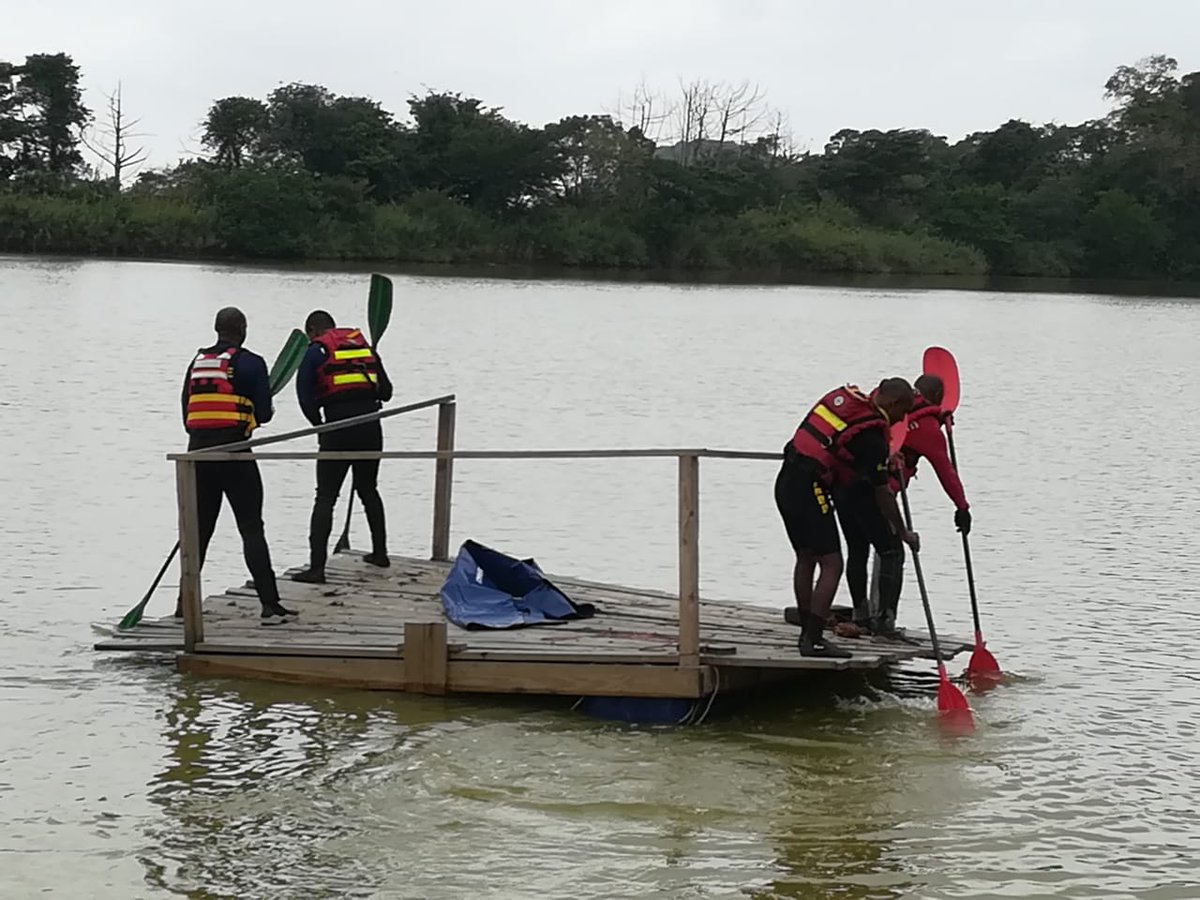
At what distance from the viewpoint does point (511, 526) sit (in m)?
15.7

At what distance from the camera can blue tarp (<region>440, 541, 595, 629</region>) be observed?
951 centimetres

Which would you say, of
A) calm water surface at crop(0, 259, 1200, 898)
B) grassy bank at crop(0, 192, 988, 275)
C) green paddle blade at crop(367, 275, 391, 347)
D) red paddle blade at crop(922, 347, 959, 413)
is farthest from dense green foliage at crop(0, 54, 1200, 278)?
red paddle blade at crop(922, 347, 959, 413)

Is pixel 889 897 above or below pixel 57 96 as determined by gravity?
below

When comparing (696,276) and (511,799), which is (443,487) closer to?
(511,799)

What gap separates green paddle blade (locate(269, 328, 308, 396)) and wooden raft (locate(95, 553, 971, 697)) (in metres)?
1.47

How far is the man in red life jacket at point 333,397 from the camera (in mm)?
10461

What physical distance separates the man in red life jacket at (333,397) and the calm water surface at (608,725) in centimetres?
141

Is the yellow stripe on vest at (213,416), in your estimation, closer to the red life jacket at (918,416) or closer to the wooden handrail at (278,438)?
the wooden handrail at (278,438)

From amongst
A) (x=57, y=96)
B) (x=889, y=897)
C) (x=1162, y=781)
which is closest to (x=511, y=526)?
(x=1162, y=781)

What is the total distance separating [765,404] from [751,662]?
18.0m

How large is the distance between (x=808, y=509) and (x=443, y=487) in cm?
344

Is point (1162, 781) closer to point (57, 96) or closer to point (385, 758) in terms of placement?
point (385, 758)

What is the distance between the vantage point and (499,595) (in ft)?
31.9

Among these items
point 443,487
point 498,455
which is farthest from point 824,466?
point 443,487
